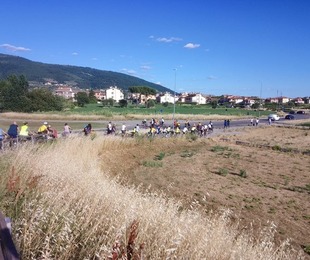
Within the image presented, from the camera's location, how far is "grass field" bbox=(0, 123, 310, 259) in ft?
11.8

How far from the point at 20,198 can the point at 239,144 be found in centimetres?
2782

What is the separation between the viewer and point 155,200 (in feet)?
17.6

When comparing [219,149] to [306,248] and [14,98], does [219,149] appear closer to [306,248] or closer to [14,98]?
[306,248]

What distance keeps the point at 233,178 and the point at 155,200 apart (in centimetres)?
1160

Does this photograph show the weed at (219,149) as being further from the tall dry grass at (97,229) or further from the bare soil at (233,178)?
the tall dry grass at (97,229)

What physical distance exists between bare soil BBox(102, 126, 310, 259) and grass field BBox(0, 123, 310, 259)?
0.04m

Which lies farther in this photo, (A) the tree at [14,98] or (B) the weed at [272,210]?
(A) the tree at [14,98]

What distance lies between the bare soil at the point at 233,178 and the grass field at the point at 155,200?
0.15 feet

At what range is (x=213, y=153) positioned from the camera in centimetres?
2483

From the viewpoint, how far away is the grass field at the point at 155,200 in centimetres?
360

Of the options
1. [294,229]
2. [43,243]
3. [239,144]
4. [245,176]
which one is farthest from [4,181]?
[239,144]

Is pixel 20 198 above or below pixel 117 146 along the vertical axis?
above

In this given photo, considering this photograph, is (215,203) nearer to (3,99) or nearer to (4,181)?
(4,181)

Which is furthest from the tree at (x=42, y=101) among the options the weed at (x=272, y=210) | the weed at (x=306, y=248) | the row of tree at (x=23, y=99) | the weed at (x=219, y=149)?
the weed at (x=306, y=248)
